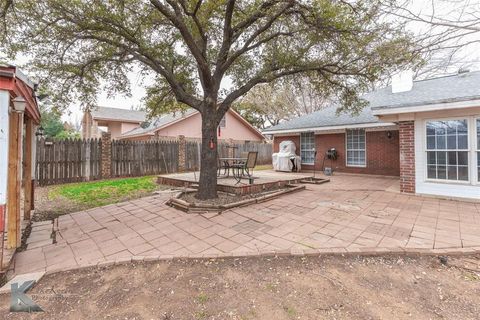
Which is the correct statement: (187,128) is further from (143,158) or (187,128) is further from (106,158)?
(106,158)

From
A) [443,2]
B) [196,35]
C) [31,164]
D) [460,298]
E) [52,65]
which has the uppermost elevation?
[443,2]

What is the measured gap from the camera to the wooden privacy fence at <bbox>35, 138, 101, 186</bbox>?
8820 mm

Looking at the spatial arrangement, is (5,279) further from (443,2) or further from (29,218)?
(443,2)

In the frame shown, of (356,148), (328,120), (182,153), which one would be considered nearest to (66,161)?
(182,153)

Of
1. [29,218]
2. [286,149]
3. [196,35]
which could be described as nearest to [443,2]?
[196,35]

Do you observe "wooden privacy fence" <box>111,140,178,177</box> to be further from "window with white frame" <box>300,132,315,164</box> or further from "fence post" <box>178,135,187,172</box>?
"window with white frame" <box>300,132,315,164</box>

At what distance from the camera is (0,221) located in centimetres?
261

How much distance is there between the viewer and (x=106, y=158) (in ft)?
34.4

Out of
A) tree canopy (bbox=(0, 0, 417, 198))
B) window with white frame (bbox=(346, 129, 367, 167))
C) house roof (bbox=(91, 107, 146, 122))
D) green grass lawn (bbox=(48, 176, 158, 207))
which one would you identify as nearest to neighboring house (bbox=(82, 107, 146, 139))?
house roof (bbox=(91, 107, 146, 122))

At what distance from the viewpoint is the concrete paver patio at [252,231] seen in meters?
3.21

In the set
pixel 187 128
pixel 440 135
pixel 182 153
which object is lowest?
pixel 182 153

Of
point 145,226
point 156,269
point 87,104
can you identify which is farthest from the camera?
point 87,104

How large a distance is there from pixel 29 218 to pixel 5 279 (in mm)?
2770

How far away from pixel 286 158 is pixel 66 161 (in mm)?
10013
